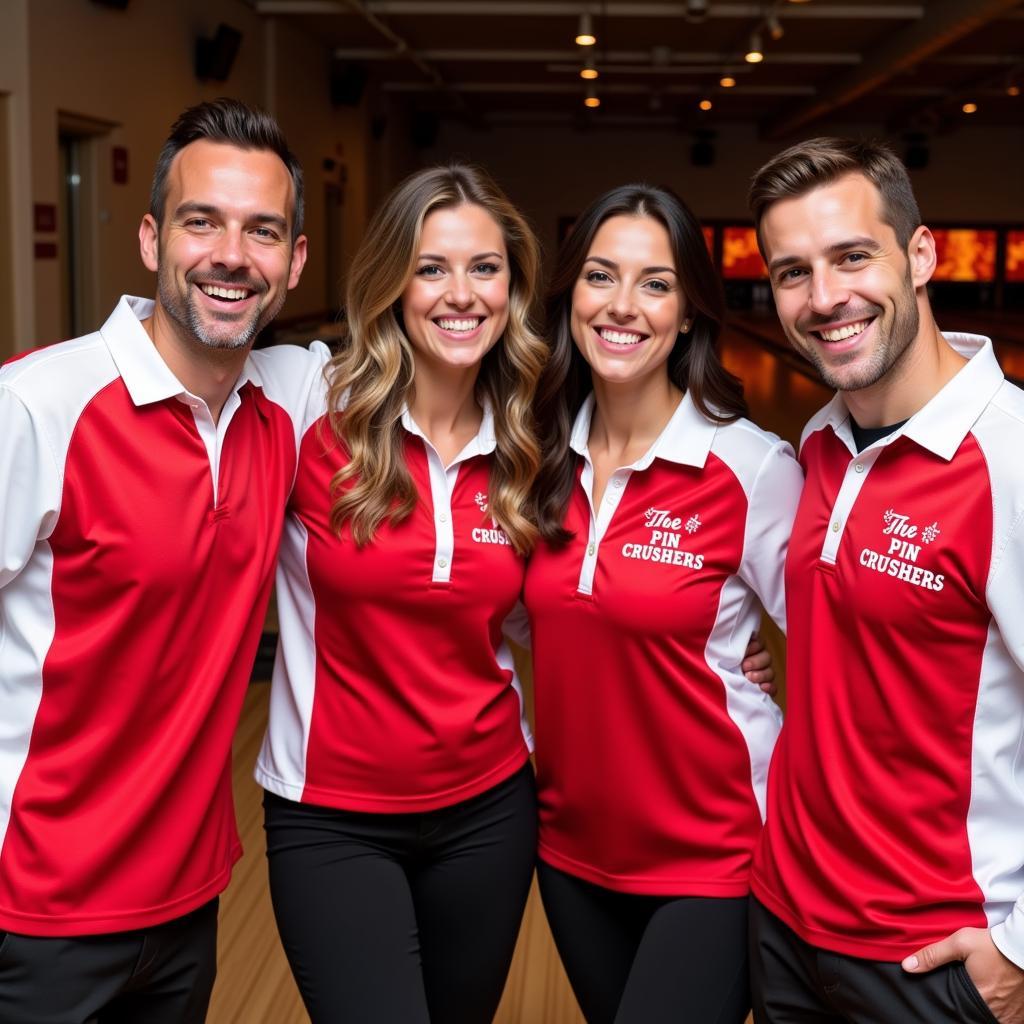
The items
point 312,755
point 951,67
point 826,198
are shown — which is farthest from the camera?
point 951,67

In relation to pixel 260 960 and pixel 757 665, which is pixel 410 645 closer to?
pixel 757 665

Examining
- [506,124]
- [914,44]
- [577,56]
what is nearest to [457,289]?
[914,44]

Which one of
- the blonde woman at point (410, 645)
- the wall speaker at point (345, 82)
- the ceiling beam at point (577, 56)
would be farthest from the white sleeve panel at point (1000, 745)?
the wall speaker at point (345, 82)

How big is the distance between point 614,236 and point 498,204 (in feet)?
0.61

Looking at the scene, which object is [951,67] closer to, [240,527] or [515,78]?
[515,78]

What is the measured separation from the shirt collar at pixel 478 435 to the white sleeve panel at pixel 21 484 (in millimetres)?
551

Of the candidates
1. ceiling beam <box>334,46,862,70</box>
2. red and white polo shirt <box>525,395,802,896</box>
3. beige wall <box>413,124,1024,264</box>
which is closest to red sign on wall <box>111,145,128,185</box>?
ceiling beam <box>334,46,862,70</box>

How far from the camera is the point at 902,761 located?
1.51 meters

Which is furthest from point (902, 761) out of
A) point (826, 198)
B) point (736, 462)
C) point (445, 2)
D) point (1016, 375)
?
point (445, 2)

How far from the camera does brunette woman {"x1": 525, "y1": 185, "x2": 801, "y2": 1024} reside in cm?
177

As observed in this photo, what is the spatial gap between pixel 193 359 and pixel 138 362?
74mm

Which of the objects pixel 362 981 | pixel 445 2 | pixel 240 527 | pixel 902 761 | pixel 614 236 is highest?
pixel 445 2

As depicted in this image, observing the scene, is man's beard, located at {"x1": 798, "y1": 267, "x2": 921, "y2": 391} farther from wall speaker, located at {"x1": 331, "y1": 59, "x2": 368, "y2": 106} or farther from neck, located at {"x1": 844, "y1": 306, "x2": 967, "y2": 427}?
wall speaker, located at {"x1": 331, "y1": 59, "x2": 368, "y2": 106}

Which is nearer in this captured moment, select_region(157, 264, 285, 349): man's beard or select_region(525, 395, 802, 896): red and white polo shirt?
select_region(157, 264, 285, 349): man's beard
